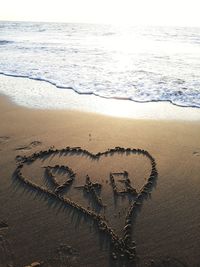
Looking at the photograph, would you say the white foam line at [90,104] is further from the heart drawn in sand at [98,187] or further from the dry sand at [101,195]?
the heart drawn in sand at [98,187]

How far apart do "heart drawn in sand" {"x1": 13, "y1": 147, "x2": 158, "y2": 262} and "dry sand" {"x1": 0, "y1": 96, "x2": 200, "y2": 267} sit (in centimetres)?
4

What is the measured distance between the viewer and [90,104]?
24.6 ft

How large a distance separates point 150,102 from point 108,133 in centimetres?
218

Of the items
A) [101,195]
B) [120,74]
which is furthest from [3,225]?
[120,74]

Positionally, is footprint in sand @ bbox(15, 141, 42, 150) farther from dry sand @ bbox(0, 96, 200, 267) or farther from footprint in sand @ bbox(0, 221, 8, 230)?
footprint in sand @ bbox(0, 221, 8, 230)

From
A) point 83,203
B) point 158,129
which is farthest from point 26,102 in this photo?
point 83,203

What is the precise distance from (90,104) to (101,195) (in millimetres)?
3673

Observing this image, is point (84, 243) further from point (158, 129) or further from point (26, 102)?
point (26, 102)

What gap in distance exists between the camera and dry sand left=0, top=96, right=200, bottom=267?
3279 millimetres

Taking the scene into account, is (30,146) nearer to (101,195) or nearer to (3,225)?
(101,195)

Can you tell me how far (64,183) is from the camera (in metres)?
4.39

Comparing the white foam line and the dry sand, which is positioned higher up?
the white foam line

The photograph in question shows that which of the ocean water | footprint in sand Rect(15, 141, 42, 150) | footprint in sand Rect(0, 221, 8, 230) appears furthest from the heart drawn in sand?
the ocean water

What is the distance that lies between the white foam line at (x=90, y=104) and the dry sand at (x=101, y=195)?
44cm
